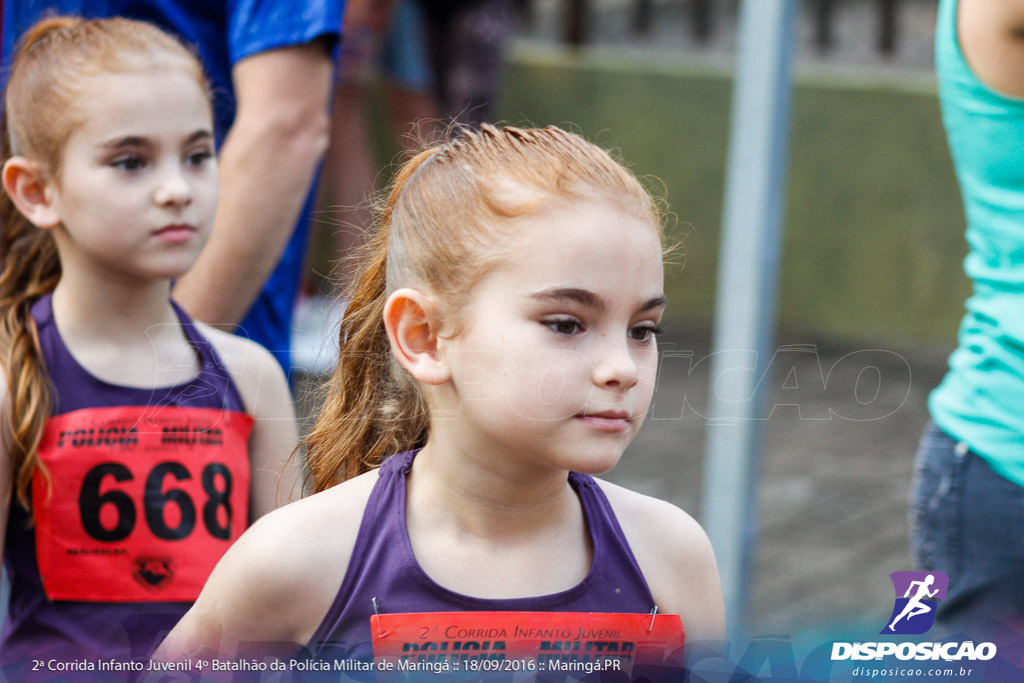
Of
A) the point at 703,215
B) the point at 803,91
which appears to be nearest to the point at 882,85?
the point at 803,91

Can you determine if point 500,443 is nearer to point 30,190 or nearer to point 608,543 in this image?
point 608,543

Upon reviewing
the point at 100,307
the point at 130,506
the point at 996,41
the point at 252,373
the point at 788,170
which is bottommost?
the point at 788,170

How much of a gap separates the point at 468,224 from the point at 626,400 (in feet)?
0.92

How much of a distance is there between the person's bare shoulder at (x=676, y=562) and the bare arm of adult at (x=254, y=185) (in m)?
0.94

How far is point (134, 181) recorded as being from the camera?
1.72m

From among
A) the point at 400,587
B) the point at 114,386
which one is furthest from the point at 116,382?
the point at 400,587

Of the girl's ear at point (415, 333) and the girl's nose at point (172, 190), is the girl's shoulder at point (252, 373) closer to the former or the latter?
the girl's nose at point (172, 190)

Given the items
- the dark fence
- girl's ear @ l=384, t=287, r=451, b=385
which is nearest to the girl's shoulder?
girl's ear @ l=384, t=287, r=451, b=385

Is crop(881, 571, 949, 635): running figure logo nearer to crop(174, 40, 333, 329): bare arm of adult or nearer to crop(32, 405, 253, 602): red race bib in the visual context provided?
crop(32, 405, 253, 602): red race bib

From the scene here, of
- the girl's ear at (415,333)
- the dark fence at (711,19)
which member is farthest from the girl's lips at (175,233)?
the dark fence at (711,19)

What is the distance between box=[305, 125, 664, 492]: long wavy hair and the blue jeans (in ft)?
2.31

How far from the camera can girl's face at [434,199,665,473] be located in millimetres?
1252

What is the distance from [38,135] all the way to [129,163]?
175mm

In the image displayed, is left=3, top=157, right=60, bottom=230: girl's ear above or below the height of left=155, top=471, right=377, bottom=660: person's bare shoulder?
above
